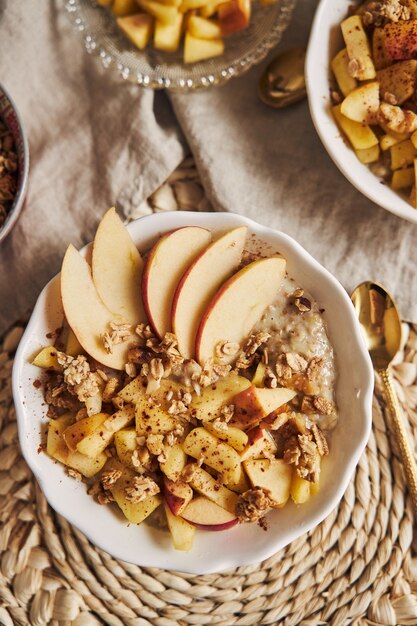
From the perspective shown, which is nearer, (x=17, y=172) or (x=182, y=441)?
(x=182, y=441)

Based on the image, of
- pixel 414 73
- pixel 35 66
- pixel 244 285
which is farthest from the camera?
pixel 35 66

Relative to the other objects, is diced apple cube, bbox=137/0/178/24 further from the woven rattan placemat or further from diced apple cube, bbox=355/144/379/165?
the woven rattan placemat

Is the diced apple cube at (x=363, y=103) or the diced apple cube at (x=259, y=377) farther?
the diced apple cube at (x=363, y=103)

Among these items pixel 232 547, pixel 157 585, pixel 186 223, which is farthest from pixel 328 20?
pixel 157 585

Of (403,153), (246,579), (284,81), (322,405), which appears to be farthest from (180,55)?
(246,579)

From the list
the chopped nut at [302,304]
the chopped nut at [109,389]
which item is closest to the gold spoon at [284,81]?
the chopped nut at [302,304]

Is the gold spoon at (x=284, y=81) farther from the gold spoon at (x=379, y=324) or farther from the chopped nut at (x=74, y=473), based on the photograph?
the chopped nut at (x=74, y=473)

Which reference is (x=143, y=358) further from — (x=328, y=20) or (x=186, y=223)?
(x=328, y=20)

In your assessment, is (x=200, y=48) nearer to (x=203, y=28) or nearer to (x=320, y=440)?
(x=203, y=28)
